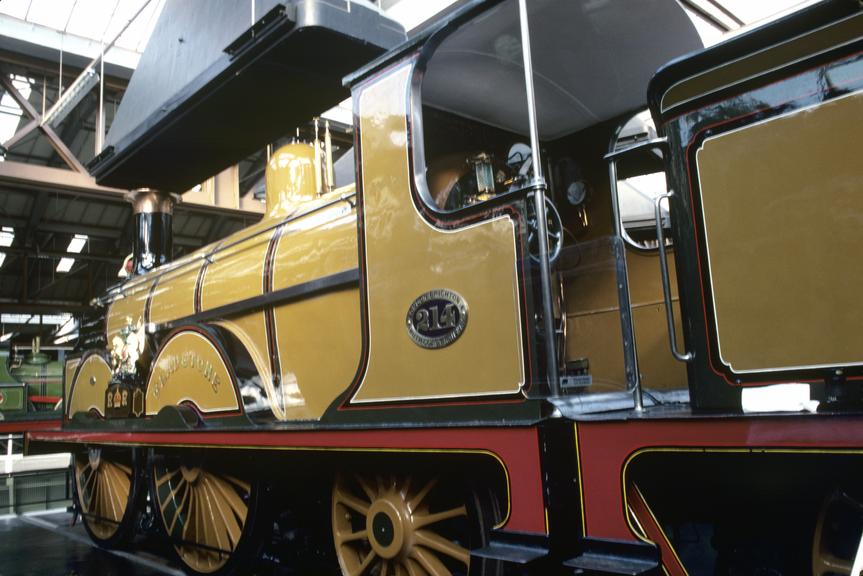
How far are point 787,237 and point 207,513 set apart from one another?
3.54 m

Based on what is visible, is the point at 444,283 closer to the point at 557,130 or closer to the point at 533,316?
the point at 533,316

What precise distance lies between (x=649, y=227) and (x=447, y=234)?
5.74 feet

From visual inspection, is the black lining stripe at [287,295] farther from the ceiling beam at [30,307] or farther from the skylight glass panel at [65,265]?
the skylight glass panel at [65,265]

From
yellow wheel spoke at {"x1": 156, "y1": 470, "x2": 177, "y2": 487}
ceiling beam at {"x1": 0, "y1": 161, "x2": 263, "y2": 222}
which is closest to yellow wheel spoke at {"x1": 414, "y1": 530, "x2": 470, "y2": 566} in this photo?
yellow wheel spoke at {"x1": 156, "y1": 470, "x2": 177, "y2": 487}

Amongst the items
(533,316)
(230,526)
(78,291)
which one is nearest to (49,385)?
(78,291)

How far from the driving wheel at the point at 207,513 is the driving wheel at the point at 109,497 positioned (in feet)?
1.77

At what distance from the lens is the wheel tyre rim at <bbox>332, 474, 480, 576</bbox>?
8.58 feet

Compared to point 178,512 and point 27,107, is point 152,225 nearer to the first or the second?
point 178,512

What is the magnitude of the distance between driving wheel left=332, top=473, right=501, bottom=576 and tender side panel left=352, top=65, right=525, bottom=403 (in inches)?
15.4

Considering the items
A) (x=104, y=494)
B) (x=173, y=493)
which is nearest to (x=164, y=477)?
(x=173, y=493)

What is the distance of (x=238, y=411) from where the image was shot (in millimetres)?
3539

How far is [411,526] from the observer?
8.64 feet

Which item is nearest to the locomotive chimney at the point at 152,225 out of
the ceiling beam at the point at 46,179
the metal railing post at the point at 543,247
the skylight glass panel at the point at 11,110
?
the ceiling beam at the point at 46,179

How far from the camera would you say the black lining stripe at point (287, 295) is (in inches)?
121
